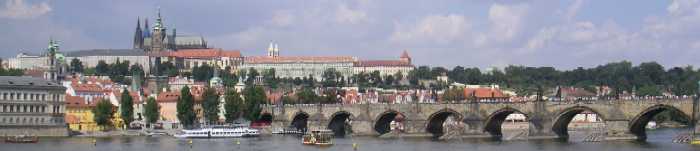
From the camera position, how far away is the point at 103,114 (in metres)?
116

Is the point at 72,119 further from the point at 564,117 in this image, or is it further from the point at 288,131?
the point at 564,117

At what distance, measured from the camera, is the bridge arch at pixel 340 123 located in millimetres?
124000

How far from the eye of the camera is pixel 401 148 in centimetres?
8938

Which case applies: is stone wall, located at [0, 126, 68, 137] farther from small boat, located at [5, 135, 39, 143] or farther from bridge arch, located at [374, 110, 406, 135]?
bridge arch, located at [374, 110, 406, 135]

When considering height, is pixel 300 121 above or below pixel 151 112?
below

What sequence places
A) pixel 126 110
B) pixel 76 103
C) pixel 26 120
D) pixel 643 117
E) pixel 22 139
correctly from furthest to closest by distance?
pixel 76 103
pixel 126 110
pixel 26 120
pixel 22 139
pixel 643 117

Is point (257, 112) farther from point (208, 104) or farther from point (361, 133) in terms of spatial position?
point (361, 133)

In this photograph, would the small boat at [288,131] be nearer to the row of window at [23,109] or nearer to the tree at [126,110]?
the tree at [126,110]

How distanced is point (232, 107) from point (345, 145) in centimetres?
3535

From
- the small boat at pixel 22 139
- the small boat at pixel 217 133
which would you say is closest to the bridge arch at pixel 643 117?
the small boat at pixel 217 133

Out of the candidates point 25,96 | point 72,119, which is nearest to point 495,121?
point 25,96

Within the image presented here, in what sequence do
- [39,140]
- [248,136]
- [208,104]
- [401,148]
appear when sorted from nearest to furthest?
[401,148] < [39,140] < [248,136] < [208,104]

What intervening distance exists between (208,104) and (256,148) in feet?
121

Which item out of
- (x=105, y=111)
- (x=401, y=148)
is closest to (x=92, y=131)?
(x=105, y=111)
